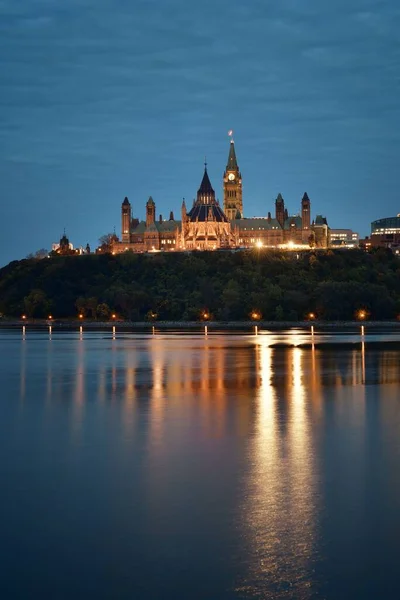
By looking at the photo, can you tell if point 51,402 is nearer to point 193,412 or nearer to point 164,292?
point 193,412

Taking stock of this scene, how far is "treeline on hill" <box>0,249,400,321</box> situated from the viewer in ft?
460

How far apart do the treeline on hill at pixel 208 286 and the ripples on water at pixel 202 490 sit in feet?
296

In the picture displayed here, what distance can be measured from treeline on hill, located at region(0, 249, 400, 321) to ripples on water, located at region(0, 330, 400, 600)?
90350 mm

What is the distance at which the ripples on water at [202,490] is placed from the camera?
1795 centimetres

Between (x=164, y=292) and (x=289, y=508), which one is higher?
(x=164, y=292)

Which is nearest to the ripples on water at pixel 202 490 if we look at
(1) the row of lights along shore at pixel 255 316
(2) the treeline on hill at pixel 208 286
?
(1) the row of lights along shore at pixel 255 316

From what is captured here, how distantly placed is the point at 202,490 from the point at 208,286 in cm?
12966

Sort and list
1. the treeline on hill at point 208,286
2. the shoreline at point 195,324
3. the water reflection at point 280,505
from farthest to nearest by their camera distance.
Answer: the treeline on hill at point 208,286 < the shoreline at point 195,324 < the water reflection at point 280,505

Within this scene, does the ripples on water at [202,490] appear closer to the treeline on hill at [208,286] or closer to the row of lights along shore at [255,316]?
the row of lights along shore at [255,316]

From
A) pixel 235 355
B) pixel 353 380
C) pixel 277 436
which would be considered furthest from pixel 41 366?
pixel 277 436

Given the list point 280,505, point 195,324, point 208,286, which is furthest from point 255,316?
point 280,505

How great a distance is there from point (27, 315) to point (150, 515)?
142 meters

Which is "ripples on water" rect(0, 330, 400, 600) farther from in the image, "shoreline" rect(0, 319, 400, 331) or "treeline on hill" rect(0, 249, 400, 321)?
"treeline on hill" rect(0, 249, 400, 321)

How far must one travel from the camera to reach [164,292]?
158125 mm
